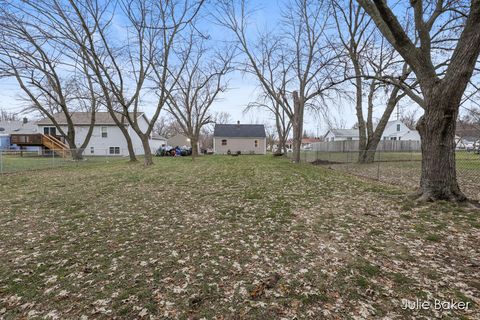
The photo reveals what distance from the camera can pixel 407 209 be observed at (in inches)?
207

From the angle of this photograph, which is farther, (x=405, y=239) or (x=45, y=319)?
(x=405, y=239)

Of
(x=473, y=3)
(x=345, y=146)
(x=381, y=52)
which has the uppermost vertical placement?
(x=381, y=52)

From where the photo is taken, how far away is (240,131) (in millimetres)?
40406

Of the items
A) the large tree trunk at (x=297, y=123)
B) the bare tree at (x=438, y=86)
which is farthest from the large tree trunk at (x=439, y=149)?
the large tree trunk at (x=297, y=123)

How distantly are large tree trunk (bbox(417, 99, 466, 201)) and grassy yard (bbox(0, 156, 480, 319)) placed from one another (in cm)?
46

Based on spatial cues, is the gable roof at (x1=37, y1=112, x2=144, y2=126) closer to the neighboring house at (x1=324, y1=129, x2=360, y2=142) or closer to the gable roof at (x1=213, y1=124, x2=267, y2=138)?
the gable roof at (x1=213, y1=124, x2=267, y2=138)

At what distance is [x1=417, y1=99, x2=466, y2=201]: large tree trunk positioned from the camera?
4.99 meters

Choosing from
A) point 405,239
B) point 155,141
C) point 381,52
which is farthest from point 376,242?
point 155,141

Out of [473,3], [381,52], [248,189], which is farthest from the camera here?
[381,52]

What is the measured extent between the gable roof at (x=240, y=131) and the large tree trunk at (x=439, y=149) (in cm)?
3461

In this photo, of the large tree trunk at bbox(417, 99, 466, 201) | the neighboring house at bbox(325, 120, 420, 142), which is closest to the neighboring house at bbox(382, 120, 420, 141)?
the neighboring house at bbox(325, 120, 420, 142)

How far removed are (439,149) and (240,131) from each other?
35710mm

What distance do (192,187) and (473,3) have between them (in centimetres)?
829

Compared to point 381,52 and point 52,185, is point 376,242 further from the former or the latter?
point 381,52
